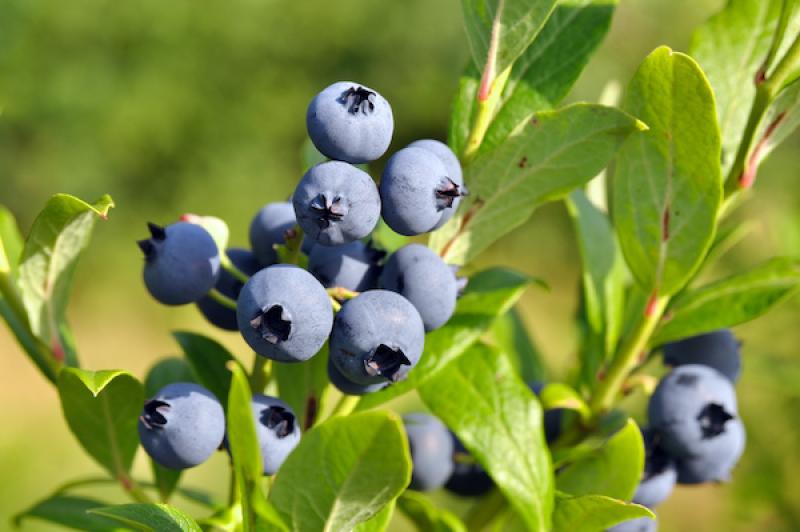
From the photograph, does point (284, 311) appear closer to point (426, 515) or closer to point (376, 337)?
point (376, 337)

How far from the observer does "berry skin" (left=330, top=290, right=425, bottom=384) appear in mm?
744

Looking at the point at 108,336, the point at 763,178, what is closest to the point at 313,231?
the point at 763,178

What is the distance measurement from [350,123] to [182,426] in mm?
310

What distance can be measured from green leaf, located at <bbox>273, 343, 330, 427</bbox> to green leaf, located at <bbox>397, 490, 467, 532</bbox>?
159 mm

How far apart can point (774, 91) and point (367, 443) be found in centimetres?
56

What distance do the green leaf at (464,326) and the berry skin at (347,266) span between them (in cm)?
11

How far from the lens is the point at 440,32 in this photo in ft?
31.2

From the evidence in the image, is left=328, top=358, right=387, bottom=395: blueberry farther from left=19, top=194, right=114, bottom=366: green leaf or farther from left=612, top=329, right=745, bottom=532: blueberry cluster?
left=612, top=329, right=745, bottom=532: blueberry cluster

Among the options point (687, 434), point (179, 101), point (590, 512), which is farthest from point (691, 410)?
point (179, 101)

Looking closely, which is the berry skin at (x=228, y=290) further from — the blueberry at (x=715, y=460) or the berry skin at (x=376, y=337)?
the blueberry at (x=715, y=460)

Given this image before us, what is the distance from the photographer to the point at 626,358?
103 centimetres

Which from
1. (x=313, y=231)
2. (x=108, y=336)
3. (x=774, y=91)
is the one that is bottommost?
(x=108, y=336)

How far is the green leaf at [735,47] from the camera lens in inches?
39.0

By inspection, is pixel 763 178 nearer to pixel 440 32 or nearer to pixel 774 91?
pixel 440 32
